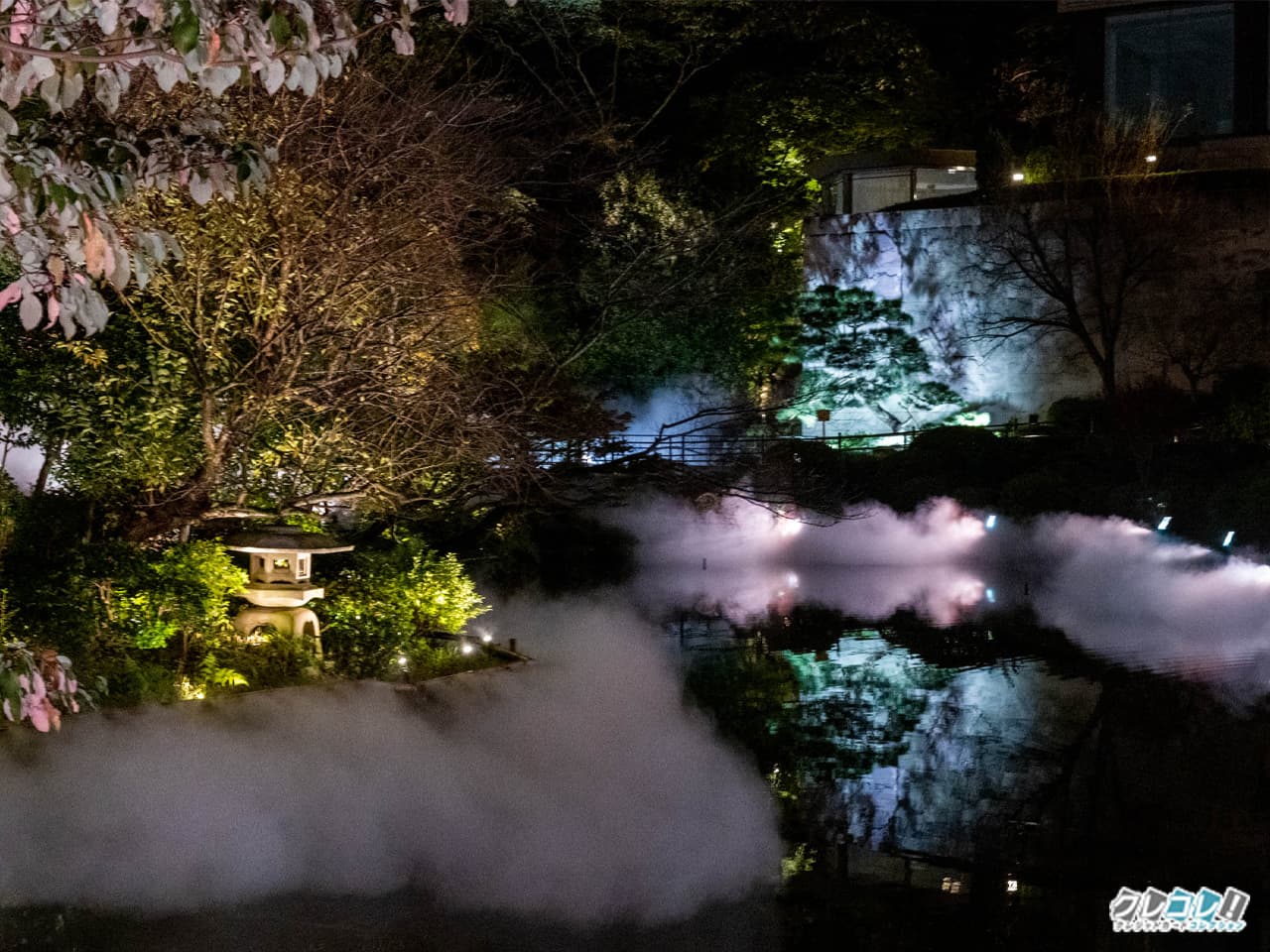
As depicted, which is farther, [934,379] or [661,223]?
[934,379]

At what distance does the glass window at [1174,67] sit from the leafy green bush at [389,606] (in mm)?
22494

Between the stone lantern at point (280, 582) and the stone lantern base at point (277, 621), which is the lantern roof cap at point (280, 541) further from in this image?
the stone lantern base at point (277, 621)

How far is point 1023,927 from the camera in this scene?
764cm

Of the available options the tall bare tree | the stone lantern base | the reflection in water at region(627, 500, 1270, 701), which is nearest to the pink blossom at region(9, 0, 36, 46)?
the stone lantern base

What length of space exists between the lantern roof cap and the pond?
1.28 metres

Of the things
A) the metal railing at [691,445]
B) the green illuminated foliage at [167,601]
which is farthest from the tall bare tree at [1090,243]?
the green illuminated foliage at [167,601]

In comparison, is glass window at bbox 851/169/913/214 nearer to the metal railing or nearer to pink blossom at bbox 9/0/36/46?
the metal railing

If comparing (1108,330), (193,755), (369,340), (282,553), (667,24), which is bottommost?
(193,755)

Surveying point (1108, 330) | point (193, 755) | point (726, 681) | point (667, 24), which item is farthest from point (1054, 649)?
point (667, 24)

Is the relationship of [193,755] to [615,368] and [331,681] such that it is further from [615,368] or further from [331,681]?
[615,368]

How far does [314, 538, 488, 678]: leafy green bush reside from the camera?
39.4 feet

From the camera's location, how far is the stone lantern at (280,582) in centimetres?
1149

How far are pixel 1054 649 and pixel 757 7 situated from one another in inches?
908

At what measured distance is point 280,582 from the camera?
11633 millimetres
